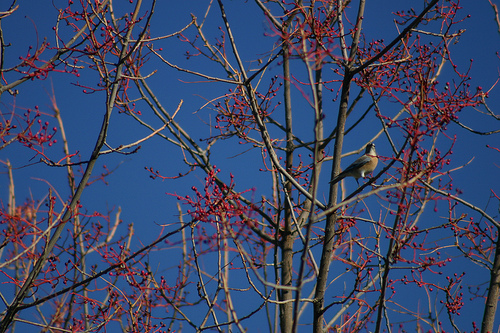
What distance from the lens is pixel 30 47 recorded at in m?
3.87

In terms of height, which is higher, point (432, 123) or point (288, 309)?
point (432, 123)

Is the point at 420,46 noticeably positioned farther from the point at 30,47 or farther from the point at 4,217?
the point at 4,217

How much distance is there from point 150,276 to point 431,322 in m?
3.12

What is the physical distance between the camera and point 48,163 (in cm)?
345

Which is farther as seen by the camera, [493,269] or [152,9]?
[493,269]

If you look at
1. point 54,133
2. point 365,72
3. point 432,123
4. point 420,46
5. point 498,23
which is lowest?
point 54,133

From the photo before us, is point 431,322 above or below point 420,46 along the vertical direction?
below

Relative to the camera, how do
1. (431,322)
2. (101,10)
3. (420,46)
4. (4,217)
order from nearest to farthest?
(101,10) → (4,217) → (420,46) → (431,322)

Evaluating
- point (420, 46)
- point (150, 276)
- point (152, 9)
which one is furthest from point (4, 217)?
point (420, 46)

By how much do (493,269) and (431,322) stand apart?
102cm

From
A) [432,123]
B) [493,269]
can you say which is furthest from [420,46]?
[493,269]

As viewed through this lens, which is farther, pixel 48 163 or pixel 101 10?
pixel 101 10

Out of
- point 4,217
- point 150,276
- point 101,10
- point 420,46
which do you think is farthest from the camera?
point 420,46

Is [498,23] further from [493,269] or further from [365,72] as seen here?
[493,269]
